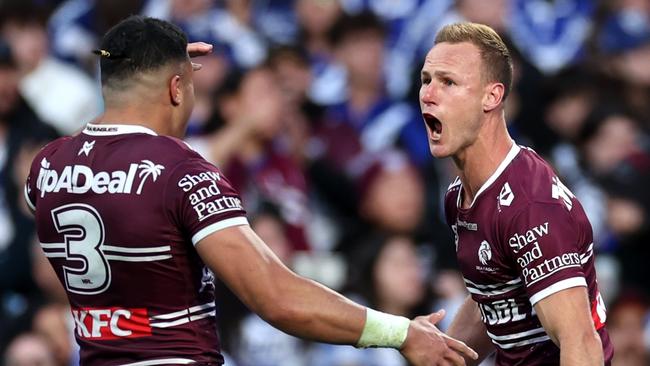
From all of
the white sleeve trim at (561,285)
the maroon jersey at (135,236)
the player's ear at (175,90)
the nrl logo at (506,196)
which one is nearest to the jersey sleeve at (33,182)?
the maroon jersey at (135,236)

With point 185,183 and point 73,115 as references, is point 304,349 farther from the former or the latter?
point 185,183

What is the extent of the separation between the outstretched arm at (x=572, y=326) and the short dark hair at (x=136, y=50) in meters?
1.82

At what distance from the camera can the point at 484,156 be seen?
5.95 m

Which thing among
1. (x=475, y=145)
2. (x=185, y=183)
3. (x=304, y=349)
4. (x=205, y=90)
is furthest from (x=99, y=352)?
(x=205, y=90)

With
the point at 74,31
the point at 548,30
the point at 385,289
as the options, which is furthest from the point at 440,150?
the point at 548,30

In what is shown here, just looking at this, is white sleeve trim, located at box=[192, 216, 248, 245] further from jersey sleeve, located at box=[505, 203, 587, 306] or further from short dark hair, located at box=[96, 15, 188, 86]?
jersey sleeve, located at box=[505, 203, 587, 306]

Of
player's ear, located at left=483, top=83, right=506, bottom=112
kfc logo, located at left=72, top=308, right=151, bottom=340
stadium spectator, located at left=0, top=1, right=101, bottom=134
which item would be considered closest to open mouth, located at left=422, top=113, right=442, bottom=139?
player's ear, located at left=483, top=83, right=506, bottom=112

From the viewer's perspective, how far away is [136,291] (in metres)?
5.62

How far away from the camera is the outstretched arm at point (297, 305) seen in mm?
5473

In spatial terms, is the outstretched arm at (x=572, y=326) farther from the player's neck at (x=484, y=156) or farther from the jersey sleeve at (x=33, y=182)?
the jersey sleeve at (x=33, y=182)

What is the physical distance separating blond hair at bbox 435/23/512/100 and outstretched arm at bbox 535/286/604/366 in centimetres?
95

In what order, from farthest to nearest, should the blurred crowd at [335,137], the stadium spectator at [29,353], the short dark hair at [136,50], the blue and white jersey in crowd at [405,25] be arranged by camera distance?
1. the blue and white jersey in crowd at [405,25]
2. the blurred crowd at [335,137]
3. the stadium spectator at [29,353]
4. the short dark hair at [136,50]

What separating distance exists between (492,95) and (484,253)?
67cm

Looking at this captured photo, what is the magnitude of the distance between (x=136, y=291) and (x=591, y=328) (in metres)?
1.80
